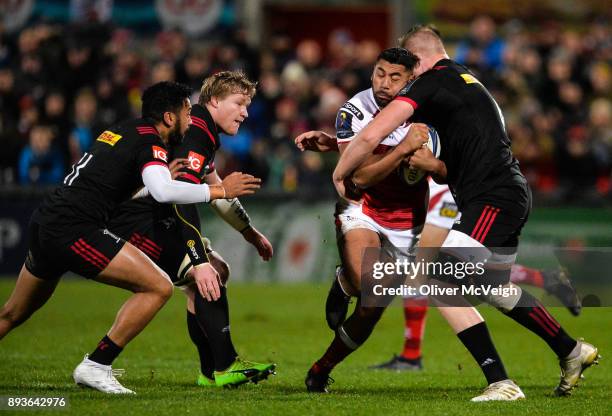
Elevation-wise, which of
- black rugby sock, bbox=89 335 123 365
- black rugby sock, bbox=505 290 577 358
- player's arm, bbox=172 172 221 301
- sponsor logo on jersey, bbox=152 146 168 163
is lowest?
black rugby sock, bbox=89 335 123 365

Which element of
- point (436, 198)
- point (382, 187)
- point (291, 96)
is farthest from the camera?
point (291, 96)

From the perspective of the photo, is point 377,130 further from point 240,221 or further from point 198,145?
point 240,221

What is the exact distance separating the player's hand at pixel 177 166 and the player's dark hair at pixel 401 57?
1607 mm

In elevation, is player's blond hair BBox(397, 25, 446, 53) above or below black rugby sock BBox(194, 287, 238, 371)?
above

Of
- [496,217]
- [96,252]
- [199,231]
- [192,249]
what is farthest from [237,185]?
[496,217]

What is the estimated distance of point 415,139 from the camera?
25.0 feet

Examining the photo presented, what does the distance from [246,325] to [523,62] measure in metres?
8.14

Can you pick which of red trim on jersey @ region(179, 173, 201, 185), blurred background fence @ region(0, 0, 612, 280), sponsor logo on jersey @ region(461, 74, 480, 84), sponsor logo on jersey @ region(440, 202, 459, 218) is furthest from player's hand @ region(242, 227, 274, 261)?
blurred background fence @ region(0, 0, 612, 280)

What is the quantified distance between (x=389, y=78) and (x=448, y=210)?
298 cm

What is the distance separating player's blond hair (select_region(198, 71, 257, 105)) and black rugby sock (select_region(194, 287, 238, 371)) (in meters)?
1.50

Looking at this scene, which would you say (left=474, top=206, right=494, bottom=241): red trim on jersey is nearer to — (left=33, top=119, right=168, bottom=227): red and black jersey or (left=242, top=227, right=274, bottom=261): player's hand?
(left=242, top=227, right=274, bottom=261): player's hand

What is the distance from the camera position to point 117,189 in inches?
307

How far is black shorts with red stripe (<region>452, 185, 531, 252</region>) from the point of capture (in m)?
7.43

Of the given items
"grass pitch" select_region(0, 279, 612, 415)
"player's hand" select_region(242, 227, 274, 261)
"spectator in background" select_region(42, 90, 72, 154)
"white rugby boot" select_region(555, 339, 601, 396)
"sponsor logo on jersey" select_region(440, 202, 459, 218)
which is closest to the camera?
"grass pitch" select_region(0, 279, 612, 415)
